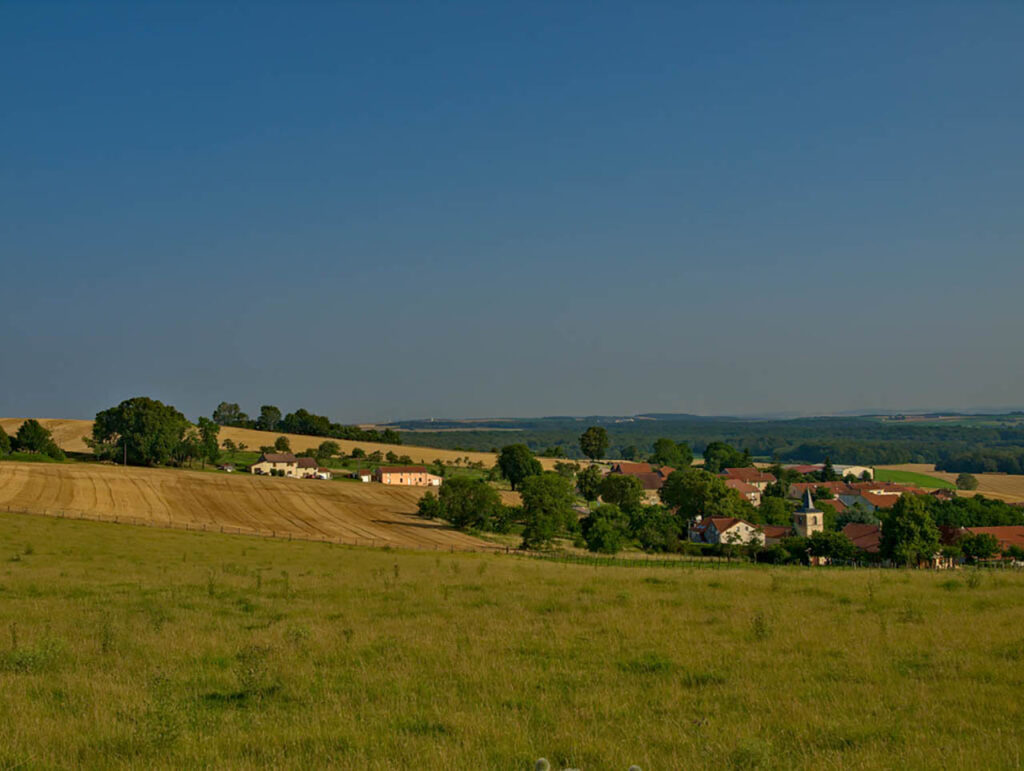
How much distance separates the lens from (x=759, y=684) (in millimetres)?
12578

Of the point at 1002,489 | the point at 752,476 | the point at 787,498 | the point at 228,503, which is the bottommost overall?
the point at 1002,489

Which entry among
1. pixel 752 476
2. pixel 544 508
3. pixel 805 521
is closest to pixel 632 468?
pixel 752 476

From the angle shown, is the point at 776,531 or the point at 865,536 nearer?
the point at 865,536

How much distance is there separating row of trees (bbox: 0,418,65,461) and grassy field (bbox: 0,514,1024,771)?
108m

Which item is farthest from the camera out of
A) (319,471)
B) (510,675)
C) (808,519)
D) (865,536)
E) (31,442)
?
(319,471)

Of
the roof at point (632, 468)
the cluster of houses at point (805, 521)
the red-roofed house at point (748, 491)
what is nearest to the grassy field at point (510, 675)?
the cluster of houses at point (805, 521)

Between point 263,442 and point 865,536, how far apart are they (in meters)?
125

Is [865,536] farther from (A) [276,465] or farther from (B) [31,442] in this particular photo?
(B) [31,442]

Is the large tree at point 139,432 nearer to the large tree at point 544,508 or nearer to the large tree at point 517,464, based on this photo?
the large tree at point 517,464

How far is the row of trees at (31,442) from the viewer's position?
118 m

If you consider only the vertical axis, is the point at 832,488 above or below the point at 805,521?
below

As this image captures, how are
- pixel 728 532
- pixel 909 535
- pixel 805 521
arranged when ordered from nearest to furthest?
1. pixel 909 535
2. pixel 728 532
3. pixel 805 521

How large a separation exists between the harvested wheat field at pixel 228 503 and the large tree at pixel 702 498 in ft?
Result: 132

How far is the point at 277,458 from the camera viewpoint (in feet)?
447
